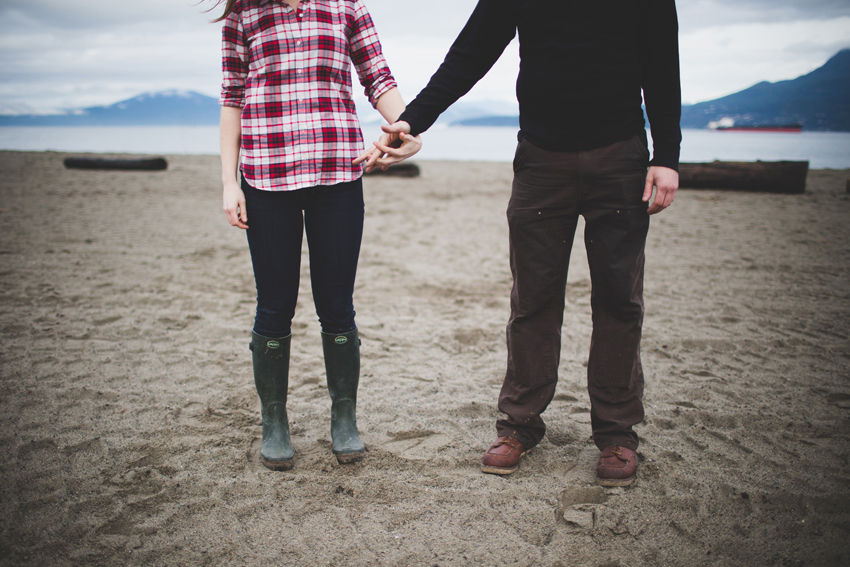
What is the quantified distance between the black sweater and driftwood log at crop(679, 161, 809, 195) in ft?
34.6

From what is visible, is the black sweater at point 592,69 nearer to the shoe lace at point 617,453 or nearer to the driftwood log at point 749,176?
the shoe lace at point 617,453

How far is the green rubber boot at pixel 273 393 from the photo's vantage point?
6.29 ft

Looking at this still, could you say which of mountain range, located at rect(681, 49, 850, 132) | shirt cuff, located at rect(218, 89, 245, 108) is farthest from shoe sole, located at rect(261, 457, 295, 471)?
mountain range, located at rect(681, 49, 850, 132)

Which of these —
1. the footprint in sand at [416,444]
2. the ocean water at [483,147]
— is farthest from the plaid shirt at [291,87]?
the ocean water at [483,147]

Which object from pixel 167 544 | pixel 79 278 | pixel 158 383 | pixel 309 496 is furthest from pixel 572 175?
pixel 79 278

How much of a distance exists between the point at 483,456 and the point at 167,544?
1.17m

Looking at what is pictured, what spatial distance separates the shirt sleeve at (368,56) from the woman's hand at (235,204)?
63 centimetres

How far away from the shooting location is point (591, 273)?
1822mm

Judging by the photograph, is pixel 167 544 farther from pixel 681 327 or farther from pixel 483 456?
pixel 681 327

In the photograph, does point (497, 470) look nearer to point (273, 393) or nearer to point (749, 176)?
point (273, 393)

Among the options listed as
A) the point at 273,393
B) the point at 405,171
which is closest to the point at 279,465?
the point at 273,393

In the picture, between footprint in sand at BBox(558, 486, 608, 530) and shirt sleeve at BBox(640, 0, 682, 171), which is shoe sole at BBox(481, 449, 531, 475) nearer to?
footprint in sand at BBox(558, 486, 608, 530)

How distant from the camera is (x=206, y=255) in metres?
5.64

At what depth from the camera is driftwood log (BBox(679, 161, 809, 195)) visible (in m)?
9.86
